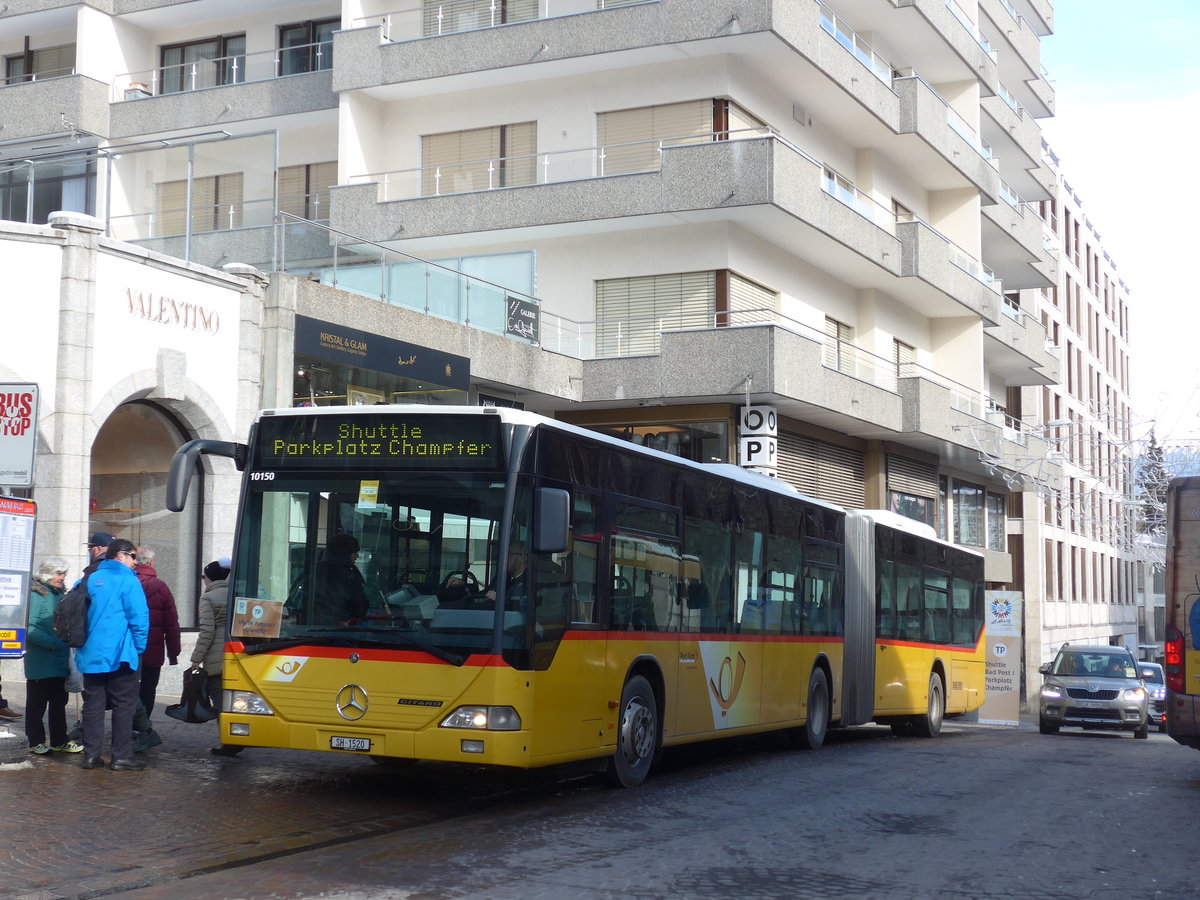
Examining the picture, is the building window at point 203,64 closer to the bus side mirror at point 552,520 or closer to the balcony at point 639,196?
the balcony at point 639,196

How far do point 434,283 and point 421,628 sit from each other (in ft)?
47.8

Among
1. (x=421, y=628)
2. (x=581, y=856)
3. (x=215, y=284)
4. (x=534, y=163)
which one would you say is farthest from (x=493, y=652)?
(x=534, y=163)

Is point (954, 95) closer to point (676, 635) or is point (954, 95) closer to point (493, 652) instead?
point (676, 635)

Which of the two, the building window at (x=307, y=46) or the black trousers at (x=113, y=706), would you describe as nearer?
the black trousers at (x=113, y=706)

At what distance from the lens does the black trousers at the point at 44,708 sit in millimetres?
12156

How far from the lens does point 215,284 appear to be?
19562 mm

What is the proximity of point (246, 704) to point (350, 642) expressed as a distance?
1.04 m

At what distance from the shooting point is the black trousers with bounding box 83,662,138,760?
11.5 metres

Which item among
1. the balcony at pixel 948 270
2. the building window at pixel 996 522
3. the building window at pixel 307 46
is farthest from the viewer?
the building window at pixel 996 522

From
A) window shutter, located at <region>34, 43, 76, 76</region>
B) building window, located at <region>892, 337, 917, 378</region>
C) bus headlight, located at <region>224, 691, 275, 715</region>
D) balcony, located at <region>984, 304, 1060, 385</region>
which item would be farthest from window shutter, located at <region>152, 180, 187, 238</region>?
balcony, located at <region>984, 304, 1060, 385</region>

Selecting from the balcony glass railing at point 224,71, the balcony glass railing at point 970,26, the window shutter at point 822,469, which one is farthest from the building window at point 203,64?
the balcony glass railing at point 970,26

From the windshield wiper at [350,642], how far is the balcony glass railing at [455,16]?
73.4ft

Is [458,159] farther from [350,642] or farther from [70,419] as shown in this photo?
[350,642]

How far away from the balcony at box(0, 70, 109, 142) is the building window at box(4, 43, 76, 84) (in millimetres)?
1563
